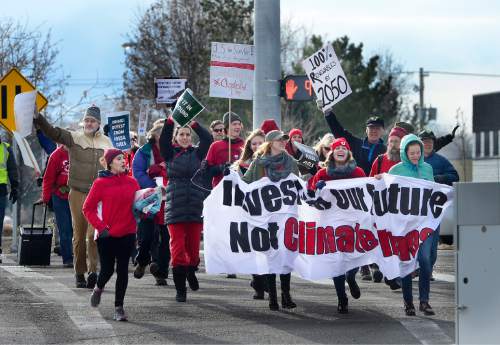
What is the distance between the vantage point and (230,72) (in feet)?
53.9

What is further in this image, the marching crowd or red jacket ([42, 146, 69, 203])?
red jacket ([42, 146, 69, 203])

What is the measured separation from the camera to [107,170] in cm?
1222

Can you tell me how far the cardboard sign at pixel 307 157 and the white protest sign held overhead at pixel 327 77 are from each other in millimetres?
1127

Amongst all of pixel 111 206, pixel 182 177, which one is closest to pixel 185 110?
pixel 182 177

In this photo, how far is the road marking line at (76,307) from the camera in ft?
35.9

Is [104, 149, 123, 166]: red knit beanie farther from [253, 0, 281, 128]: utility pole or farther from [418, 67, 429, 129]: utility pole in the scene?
[418, 67, 429, 129]: utility pole

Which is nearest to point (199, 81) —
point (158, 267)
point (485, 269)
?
point (158, 267)

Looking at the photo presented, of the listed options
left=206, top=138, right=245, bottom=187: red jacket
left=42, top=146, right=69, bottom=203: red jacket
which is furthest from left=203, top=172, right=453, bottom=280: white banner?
left=42, top=146, right=69, bottom=203: red jacket

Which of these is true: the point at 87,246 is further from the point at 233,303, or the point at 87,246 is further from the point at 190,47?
the point at 190,47

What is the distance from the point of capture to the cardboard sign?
49.8 feet

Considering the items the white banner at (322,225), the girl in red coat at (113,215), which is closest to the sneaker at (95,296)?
the girl in red coat at (113,215)

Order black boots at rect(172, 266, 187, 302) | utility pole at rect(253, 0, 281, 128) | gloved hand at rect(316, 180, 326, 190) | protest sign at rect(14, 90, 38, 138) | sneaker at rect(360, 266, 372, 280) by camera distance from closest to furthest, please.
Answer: gloved hand at rect(316, 180, 326, 190), black boots at rect(172, 266, 187, 302), protest sign at rect(14, 90, 38, 138), sneaker at rect(360, 266, 372, 280), utility pole at rect(253, 0, 281, 128)

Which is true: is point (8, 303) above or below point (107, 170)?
below

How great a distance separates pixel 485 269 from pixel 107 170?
4.58 metres
